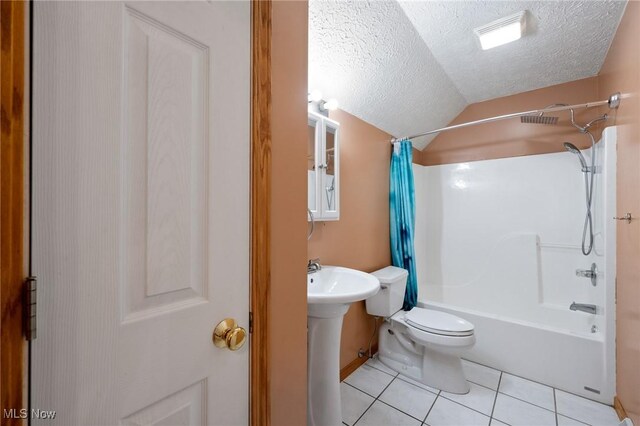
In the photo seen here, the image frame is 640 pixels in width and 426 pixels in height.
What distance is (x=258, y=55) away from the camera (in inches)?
27.3

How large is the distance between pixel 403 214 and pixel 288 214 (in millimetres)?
1776

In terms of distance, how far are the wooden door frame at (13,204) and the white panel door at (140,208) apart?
18 millimetres

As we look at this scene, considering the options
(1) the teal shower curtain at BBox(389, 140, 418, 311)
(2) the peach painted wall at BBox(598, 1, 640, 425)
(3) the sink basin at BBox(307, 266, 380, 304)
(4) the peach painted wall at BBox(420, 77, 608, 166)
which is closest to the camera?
(2) the peach painted wall at BBox(598, 1, 640, 425)

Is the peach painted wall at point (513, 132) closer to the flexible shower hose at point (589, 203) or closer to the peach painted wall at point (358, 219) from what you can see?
the flexible shower hose at point (589, 203)

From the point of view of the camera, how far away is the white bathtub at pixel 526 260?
66.0 inches

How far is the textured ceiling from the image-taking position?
146 centimetres

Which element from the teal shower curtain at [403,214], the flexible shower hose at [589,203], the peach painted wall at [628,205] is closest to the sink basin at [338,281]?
the teal shower curtain at [403,214]

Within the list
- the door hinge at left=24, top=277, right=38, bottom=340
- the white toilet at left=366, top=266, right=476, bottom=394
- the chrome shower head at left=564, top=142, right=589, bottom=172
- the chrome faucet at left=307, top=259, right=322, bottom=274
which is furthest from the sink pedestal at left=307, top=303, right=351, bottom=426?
the chrome shower head at left=564, top=142, right=589, bottom=172

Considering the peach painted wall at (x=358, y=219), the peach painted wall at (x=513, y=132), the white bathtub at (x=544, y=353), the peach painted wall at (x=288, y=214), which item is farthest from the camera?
the peach painted wall at (x=513, y=132)

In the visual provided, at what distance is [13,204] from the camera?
38 cm

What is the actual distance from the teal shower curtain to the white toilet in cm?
17

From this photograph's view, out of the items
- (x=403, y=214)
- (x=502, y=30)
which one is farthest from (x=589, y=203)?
(x=502, y=30)

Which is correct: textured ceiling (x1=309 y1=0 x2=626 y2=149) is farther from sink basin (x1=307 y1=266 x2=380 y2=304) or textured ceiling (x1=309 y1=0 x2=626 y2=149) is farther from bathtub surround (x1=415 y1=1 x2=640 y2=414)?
sink basin (x1=307 y1=266 x2=380 y2=304)

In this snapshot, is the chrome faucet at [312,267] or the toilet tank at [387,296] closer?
the chrome faucet at [312,267]
